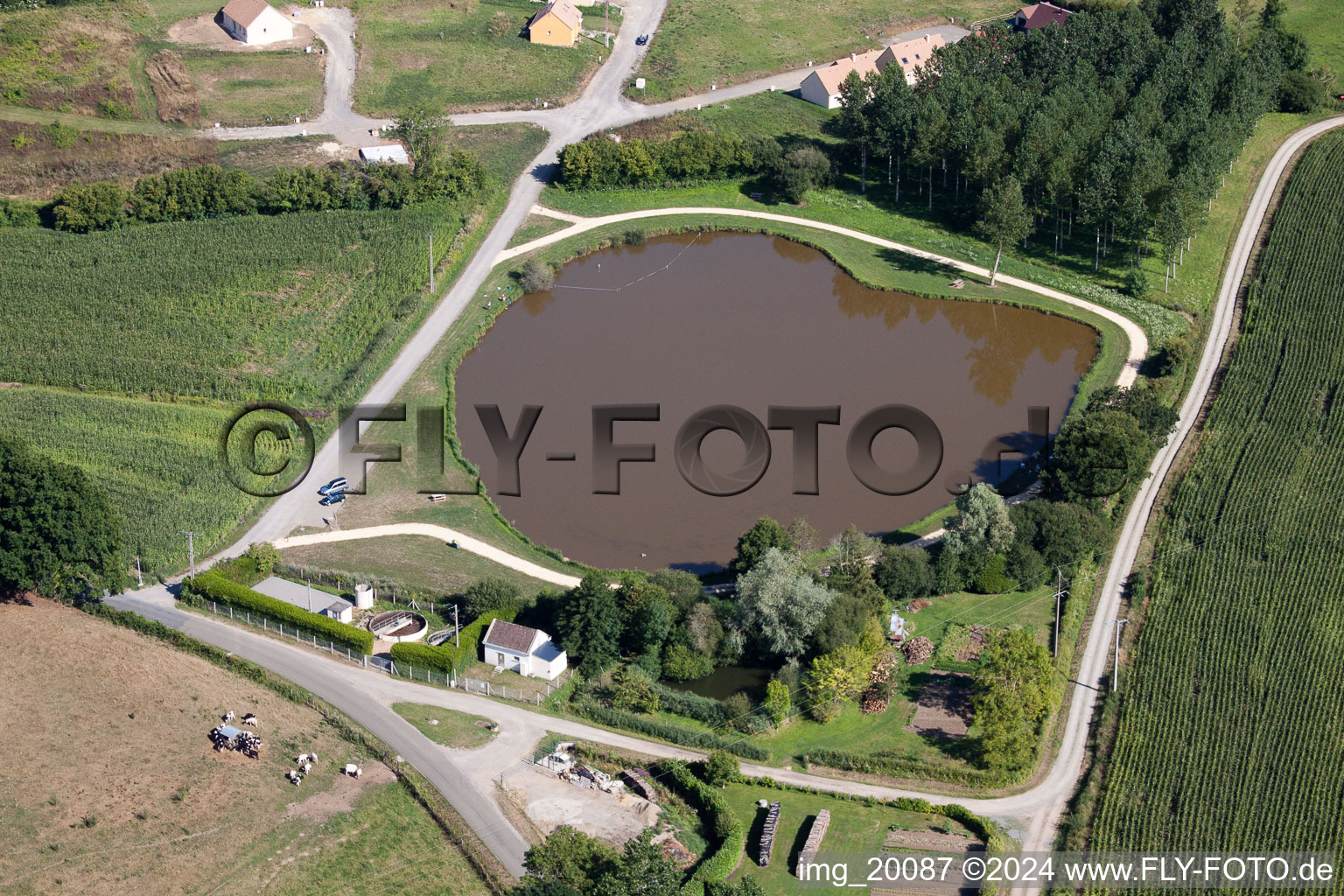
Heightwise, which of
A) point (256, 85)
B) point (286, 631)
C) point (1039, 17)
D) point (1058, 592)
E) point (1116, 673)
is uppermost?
point (1039, 17)

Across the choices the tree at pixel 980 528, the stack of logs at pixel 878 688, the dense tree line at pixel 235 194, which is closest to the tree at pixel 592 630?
the stack of logs at pixel 878 688

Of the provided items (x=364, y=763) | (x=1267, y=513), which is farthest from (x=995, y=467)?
(x=364, y=763)

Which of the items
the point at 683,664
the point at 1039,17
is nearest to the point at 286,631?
the point at 683,664

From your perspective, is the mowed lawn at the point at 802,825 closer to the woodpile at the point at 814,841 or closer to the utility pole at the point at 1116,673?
the woodpile at the point at 814,841

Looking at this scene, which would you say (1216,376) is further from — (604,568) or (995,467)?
(604,568)

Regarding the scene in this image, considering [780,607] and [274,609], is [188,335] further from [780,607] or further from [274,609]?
[780,607]

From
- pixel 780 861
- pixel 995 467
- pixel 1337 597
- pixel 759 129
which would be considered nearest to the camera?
pixel 780 861

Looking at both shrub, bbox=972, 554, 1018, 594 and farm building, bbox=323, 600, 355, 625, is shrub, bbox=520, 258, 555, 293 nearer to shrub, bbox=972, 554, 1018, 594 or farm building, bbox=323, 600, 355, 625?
farm building, bbox=323, 600, 355, 625
